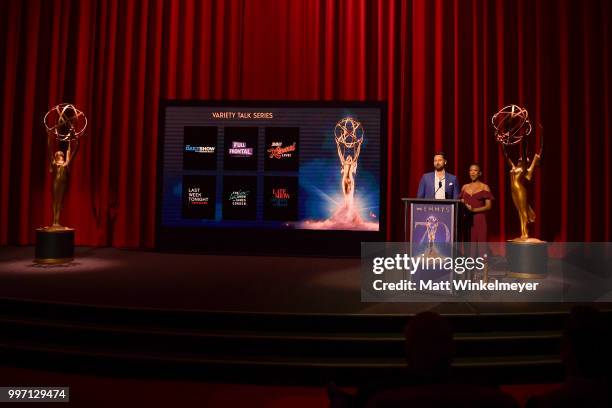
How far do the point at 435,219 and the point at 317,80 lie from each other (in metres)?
3.87

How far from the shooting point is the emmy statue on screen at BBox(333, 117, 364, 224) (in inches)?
248

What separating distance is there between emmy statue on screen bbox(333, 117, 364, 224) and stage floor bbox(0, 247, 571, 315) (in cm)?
65

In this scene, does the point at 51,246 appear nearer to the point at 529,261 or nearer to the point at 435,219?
the point at 435,219

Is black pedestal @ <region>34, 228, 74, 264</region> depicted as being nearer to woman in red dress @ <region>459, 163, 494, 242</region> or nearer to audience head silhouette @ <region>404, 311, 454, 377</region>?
woman in red dress @ <region>459, 163, 494, 242</region>

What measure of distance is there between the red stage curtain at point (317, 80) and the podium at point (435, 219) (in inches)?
115

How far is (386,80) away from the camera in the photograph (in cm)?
696

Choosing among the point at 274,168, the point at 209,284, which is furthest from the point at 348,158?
the point at 209,284

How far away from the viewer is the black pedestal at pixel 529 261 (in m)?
4.93

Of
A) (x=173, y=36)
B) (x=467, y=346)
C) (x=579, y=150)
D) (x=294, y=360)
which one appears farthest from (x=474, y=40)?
(x=294, y=360)

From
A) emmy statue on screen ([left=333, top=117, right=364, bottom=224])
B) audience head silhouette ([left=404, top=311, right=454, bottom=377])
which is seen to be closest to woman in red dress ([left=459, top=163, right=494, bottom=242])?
emmy statue on screen ([left=333, top=117, right=364, bottom=224])

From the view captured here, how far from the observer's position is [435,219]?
3824 millimetres

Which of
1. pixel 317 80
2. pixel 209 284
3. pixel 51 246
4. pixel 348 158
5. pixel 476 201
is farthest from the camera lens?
pixel 317 80

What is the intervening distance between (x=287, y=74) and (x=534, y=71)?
3751 mm

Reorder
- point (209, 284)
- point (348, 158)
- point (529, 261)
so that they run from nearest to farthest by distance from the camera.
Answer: point (209, 284), point (529, 261), point (348, 158)
